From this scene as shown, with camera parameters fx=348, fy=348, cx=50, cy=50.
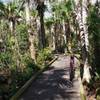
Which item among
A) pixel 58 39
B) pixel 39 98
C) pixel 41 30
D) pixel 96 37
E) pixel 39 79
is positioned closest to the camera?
pixel 39 98

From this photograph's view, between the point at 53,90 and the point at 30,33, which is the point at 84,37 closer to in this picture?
the point at 53,90

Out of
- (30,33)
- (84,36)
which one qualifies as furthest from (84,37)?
(30,33)

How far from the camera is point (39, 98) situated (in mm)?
15180

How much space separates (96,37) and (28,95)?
17.8 feet

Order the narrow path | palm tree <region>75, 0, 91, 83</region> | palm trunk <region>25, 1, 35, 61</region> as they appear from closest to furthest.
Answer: the narrow path → palm tree <region>75, 0, 91, 83</region> → palm trunk <region>25, 1, 35, 61</region>

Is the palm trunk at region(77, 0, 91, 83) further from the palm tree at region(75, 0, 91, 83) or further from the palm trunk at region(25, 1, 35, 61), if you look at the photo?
the palm trunk at region(25, 1, 35, 61)

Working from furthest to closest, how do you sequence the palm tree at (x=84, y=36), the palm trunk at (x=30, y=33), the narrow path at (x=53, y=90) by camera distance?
the palm trunk at (x=30, y=33) → the palm tree at (x=84, y=36) → the narrow path at (x=53, y=90)

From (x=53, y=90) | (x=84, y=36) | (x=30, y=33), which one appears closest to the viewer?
(x=84, y=36)

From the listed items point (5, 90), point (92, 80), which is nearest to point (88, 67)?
point (92, 80)

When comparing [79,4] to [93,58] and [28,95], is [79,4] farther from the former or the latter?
[28,95]

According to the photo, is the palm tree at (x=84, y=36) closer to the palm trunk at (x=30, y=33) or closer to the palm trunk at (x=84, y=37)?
the palm trunk at (x=84, y=37)

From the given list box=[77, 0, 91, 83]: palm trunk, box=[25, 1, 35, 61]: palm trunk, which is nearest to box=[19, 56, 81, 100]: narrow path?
box=[77, 0, 91, 83]: palm trunk

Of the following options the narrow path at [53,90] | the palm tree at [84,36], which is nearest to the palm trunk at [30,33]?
the narrow path at [53,90]

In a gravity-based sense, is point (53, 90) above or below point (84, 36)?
below
